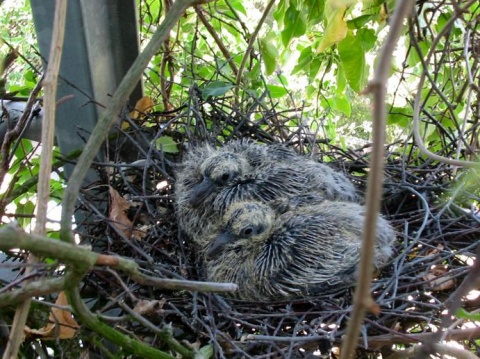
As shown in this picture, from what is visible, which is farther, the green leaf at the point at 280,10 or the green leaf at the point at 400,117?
the green leaf at the point at 400,117

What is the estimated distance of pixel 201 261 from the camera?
151cm

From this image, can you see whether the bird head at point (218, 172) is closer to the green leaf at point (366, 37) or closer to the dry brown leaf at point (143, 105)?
the dry brown leaf at point (143, 105)

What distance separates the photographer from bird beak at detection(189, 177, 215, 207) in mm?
1551

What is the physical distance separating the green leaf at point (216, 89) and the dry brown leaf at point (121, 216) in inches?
15.5

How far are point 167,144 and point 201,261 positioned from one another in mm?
368

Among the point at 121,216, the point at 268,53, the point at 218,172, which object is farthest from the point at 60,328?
the point at 268,53

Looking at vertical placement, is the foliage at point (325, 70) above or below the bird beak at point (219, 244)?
above

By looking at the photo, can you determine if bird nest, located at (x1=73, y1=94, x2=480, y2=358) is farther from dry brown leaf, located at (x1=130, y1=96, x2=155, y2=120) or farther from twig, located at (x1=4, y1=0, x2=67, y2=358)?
twig, located at (x1=4, y1=0, x2=67, y2=358)

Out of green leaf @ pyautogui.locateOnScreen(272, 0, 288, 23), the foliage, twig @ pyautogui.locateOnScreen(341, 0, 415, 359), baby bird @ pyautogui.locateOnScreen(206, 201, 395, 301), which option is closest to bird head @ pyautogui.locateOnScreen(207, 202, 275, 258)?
baby bird @ pyautogui.locateOnScreen(206, 201, 395, 301)

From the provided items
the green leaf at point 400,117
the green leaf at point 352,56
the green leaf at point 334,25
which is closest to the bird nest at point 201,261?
the green leaf at point 400,117

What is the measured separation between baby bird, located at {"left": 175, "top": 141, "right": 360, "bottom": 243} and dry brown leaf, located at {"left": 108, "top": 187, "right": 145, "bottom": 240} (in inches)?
5.6

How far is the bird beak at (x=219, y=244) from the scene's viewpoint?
1.41 meters

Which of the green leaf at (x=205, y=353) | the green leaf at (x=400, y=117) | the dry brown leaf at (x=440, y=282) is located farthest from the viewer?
the green leaf at (x=400, y=117)

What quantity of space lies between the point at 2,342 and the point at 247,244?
0.61 m
